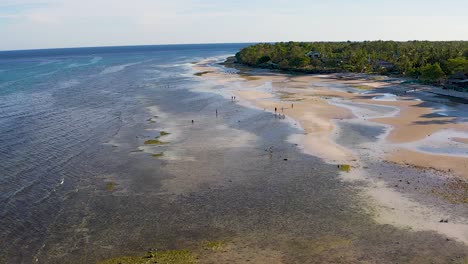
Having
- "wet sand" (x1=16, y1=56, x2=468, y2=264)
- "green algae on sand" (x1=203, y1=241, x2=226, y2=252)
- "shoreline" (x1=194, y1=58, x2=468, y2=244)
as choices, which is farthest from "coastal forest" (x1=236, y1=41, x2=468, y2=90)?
"green algae on sand" (x1=203, y1=241, x2=226, y2=252)

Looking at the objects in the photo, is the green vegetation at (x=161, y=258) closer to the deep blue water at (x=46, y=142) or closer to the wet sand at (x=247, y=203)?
the wet sand at (x=247, y=203)

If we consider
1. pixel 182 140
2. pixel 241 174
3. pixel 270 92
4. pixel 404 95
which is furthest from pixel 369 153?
pixel 270 92

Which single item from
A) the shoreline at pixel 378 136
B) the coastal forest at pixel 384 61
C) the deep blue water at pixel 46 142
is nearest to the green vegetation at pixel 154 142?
the deep blue water at pixel 46 142

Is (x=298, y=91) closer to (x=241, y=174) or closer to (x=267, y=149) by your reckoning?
(x=267, y=149)

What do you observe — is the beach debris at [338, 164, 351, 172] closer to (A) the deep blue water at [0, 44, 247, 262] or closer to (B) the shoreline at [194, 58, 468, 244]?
(B) the shoreline at [194, 58, 468, 244]

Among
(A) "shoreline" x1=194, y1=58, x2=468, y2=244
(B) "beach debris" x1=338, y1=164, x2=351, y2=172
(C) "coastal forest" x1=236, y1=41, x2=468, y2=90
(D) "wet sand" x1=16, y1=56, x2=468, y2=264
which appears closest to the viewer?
(D) "wet sand" x1=16, y1=56, x2=468, y2=264
